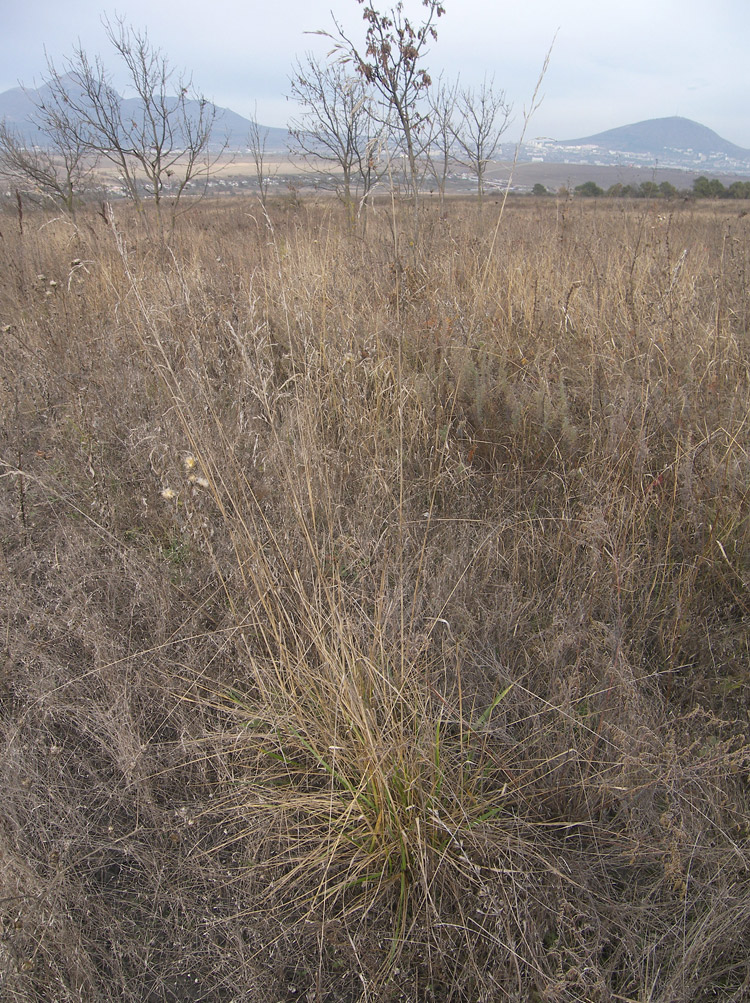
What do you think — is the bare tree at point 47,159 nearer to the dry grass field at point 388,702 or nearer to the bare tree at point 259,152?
the bare tree at point 259,152

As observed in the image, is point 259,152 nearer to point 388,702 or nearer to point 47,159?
point 47,159

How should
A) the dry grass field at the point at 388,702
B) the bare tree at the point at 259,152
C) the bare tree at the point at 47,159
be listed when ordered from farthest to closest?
the bare tree at the point at 47,159 < the bare tree at the point at 259,152 < the dry grass field at the point at 388,702

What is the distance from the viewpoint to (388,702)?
1311 millimetres

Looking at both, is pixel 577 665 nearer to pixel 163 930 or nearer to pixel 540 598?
pixel 540 598

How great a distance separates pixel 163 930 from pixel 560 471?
1.97 metres

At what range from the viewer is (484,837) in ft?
3.67

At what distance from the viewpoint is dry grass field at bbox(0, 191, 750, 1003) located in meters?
1.06

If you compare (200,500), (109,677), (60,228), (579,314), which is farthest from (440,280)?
(60,228)

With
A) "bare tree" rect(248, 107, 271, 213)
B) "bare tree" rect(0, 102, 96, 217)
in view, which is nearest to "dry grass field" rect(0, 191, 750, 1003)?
"bare tree" rect(248, 107, 271, 213)

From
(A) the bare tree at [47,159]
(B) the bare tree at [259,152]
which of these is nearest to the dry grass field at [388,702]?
(B) the bare tree at [259,152]

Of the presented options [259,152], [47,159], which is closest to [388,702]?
[259,152]

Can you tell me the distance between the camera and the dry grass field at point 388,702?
41.8 inches

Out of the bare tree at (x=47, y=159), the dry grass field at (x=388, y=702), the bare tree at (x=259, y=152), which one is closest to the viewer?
the dry grass field at (x=388, y=702)

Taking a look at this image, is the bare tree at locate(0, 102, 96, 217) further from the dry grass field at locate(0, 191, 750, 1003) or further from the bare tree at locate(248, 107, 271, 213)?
the dry grass field at locate(0, 191, 750, 1003)
